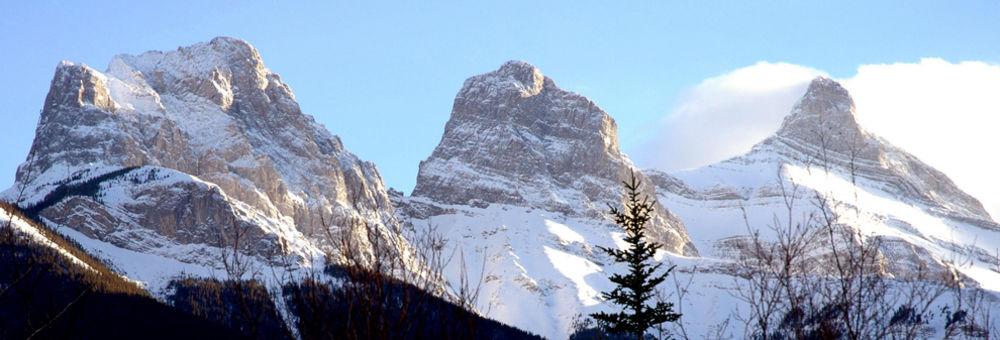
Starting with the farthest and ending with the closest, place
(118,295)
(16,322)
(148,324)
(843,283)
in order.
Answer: (118,295) → (148,324) → (16,322) → (843,283)

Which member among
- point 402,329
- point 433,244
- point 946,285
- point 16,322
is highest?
point 946,285

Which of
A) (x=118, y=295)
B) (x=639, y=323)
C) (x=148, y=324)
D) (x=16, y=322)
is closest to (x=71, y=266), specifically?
(x=118, y=295)

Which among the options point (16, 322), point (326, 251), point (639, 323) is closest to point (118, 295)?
point (16, 322)

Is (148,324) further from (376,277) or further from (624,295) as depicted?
(376,277)

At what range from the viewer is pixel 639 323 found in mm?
32406

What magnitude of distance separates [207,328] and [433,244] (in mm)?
112641

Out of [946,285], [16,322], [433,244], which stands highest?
[946,285]

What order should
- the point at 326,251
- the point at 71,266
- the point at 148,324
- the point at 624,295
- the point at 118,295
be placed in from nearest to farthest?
the point at 326,251, the point at 624,295, the point at 148,324, the point at 118,295, the point at 71,266

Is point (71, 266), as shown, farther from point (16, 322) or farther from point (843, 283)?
point (843, 283)

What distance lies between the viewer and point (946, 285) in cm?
1141

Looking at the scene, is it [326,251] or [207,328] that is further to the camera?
[207,328]

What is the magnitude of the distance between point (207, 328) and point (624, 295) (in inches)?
3751

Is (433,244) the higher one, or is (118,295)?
(433,244)

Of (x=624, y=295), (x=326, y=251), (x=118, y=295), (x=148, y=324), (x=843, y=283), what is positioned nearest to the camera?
(x=843, y=283)
